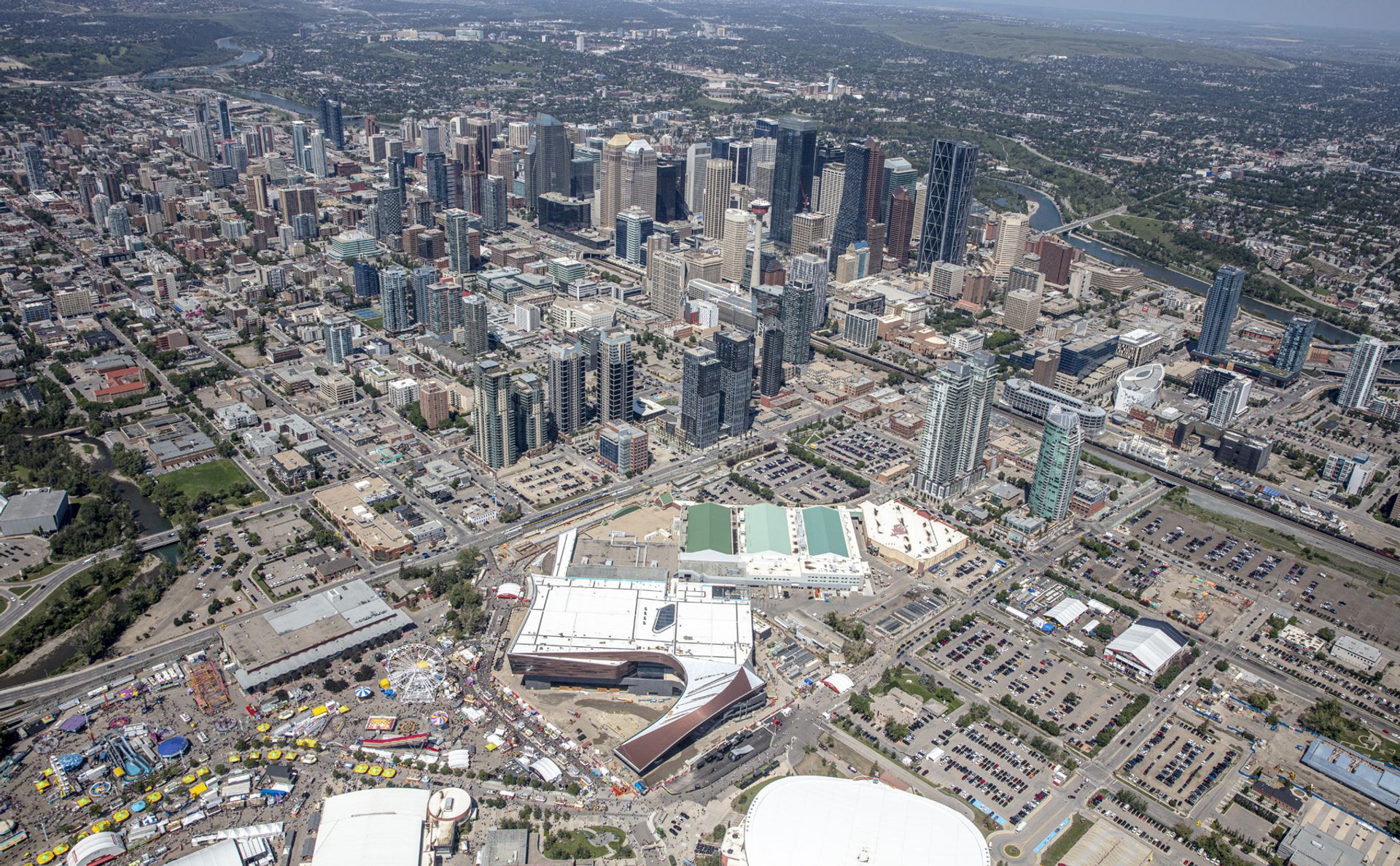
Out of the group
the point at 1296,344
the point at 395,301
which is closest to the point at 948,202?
the point at 1296,344

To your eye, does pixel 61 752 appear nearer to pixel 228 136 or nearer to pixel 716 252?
pixel 716 252

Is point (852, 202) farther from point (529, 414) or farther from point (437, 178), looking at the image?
point (529, 414)

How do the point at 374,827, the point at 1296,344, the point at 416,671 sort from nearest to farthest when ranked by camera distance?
the point at 374,827
the point at 416,671
the point at 1296,344

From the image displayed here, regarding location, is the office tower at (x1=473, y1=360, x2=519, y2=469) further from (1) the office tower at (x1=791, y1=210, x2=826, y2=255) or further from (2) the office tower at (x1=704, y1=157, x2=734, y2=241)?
(1) the office tower at (x1=791, y1=210, x2=826, y2=255)

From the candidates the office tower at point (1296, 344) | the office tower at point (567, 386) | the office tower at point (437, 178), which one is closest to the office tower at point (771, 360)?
the office tower at point (567, 386)

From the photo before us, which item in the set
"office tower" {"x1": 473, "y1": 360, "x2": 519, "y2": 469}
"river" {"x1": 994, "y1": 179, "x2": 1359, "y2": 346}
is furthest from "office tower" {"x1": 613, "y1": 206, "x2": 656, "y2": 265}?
"river" {"x1": 994, "y1": 179, "x2": 1359, "y2": 346}

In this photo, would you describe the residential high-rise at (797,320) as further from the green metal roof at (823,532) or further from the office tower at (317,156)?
the office tower at (317,156)
